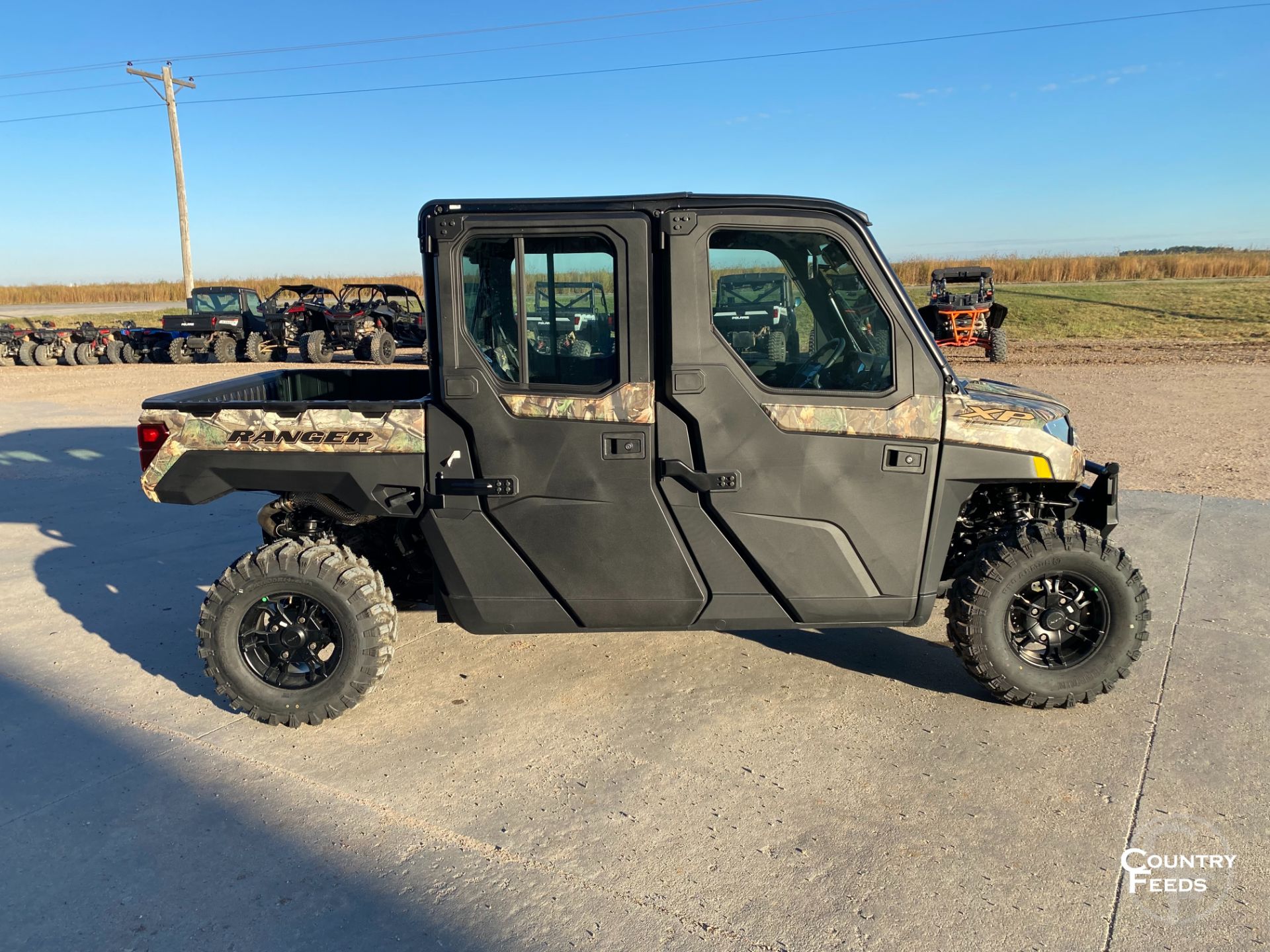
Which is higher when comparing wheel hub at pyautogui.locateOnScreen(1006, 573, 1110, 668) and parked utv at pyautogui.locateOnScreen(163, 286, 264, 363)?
parked utv at pyautogui.locateOnScreen(163, 286, 264, 363)

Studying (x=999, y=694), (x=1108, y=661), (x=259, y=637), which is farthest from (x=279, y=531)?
(x=1108, y=661)

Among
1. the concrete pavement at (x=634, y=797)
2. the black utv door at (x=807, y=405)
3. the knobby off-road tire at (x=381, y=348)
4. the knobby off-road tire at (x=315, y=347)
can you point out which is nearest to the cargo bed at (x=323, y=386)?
the concrete pavement at (x=634, y=797)

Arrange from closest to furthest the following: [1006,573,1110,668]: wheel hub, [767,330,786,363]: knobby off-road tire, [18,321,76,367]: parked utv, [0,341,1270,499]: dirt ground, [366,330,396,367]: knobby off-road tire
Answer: [767,330,786,363]: knobby off-road tire → [1006,573,1110,668]: wheel hub → [0,341,1270,499]: dirt ground → [366,330,396,367]: knobby off-road tire → [18,321,76,367]: parked utv

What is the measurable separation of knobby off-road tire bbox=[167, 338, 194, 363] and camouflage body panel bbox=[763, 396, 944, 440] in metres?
21.5

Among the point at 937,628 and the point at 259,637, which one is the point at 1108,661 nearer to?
the point at 937,628

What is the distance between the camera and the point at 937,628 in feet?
16.9

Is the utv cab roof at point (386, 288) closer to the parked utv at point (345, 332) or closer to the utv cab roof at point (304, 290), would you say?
the parked utv at point (345, 332)

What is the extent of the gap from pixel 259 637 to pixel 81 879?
1.25m

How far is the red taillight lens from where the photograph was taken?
161 inches

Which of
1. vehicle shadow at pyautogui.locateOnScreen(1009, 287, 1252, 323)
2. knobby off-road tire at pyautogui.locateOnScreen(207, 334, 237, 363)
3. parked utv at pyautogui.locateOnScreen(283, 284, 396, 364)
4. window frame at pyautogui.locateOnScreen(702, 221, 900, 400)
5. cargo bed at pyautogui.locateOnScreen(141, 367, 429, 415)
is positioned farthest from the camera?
vehicle shadow at pyautogui.locateOnScreen(1009, 287, 1252, 323)

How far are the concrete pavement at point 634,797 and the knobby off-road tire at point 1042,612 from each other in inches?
6.1

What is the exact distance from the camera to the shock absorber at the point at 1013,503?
4.24 metres

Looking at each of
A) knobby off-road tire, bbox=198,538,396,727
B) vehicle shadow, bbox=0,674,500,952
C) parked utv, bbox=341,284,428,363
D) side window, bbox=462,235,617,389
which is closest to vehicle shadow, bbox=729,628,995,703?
side window, bbox=462,235,617,389

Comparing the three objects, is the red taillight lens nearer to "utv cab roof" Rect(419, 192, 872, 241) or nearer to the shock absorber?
"utv cab roof" Rect(419, 192, 872, 241)
